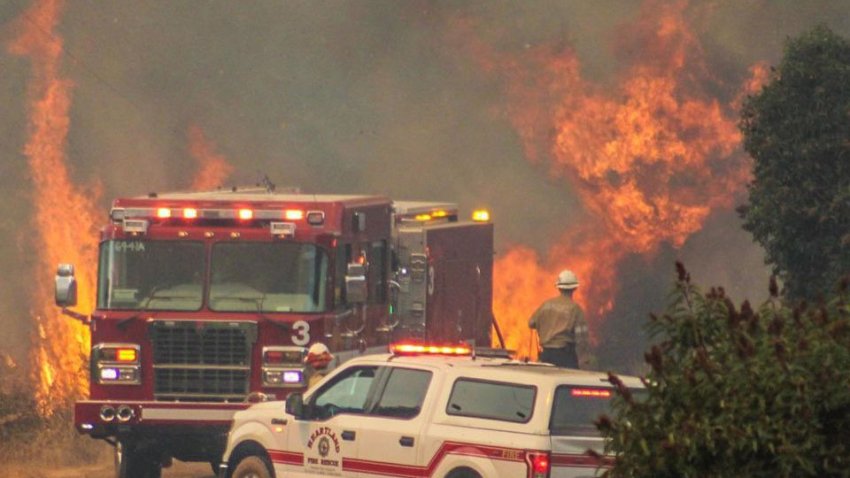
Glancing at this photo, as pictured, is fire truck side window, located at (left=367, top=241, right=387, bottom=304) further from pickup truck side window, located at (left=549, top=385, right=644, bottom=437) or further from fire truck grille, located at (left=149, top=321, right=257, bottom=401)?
pickup truck side window, located at (left=549, top=385, right=644, bottom=437)

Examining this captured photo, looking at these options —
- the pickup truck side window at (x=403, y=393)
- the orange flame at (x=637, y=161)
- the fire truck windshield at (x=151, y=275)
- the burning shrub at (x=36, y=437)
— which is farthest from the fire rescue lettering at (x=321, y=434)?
the orange flame at (x=637, y=161)

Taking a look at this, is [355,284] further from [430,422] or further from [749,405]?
[749,405]

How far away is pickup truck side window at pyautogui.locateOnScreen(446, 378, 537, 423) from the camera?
12305 millimetres

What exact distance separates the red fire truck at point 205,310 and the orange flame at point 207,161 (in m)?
19.2

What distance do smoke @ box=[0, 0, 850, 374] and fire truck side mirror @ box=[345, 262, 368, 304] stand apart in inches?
667

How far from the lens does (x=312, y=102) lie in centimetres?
3819

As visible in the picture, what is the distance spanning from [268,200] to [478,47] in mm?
19027

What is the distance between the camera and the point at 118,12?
124 ft

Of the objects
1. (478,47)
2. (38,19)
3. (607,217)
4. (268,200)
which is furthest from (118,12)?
(268,200)

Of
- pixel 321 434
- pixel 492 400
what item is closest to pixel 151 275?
pixel 321 434

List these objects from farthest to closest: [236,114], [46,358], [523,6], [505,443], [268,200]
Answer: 1. [236,114]
2. [523,6]
3. [46,358]
4. [268,200]
5. [505,443]

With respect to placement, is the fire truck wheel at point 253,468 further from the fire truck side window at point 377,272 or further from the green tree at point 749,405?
the green tree at point 749,405

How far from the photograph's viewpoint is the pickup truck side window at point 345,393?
13445 mm

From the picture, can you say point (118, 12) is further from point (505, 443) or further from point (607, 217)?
point (505, 443)
